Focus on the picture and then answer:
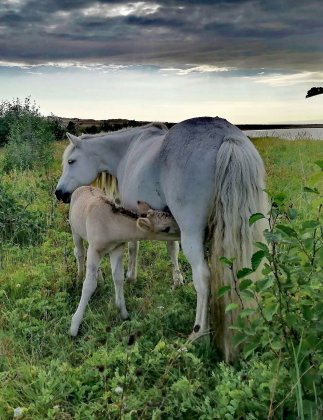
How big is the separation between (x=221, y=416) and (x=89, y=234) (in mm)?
2389

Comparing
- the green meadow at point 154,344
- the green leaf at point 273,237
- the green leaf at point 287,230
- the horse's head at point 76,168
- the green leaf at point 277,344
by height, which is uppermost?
the horse's head at point 76,168

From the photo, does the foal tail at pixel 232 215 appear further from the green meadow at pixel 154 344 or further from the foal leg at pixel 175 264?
the foal leg at pixel 175 264

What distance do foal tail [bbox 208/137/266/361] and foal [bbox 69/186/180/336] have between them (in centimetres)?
49

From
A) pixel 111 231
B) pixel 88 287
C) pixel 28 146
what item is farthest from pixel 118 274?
pixel 28 146

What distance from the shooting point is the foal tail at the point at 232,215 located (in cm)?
436

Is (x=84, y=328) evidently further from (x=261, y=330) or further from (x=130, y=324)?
(x=261, y=330)

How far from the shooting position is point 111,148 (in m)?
6.20

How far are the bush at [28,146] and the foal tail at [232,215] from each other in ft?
31.5

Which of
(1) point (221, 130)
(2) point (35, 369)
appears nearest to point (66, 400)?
(2) point (35, 369)

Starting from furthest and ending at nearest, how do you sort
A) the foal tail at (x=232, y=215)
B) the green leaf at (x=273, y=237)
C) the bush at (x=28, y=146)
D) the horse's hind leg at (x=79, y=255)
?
the bush at (x=28, y=146), the horse's hind leg at (x=79, y=255), the foal tail at (x=232, y=215), the green leaf at (x=273, y=237)

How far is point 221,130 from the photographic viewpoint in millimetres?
4598

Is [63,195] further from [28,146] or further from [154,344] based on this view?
[28,146]

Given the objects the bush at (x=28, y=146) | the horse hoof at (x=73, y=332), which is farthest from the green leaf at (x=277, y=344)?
the bush at (x=28, y=146)

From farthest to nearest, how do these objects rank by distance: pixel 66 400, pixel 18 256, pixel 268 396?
pixel 18 256
pixel 66 400
pixel 268 396
